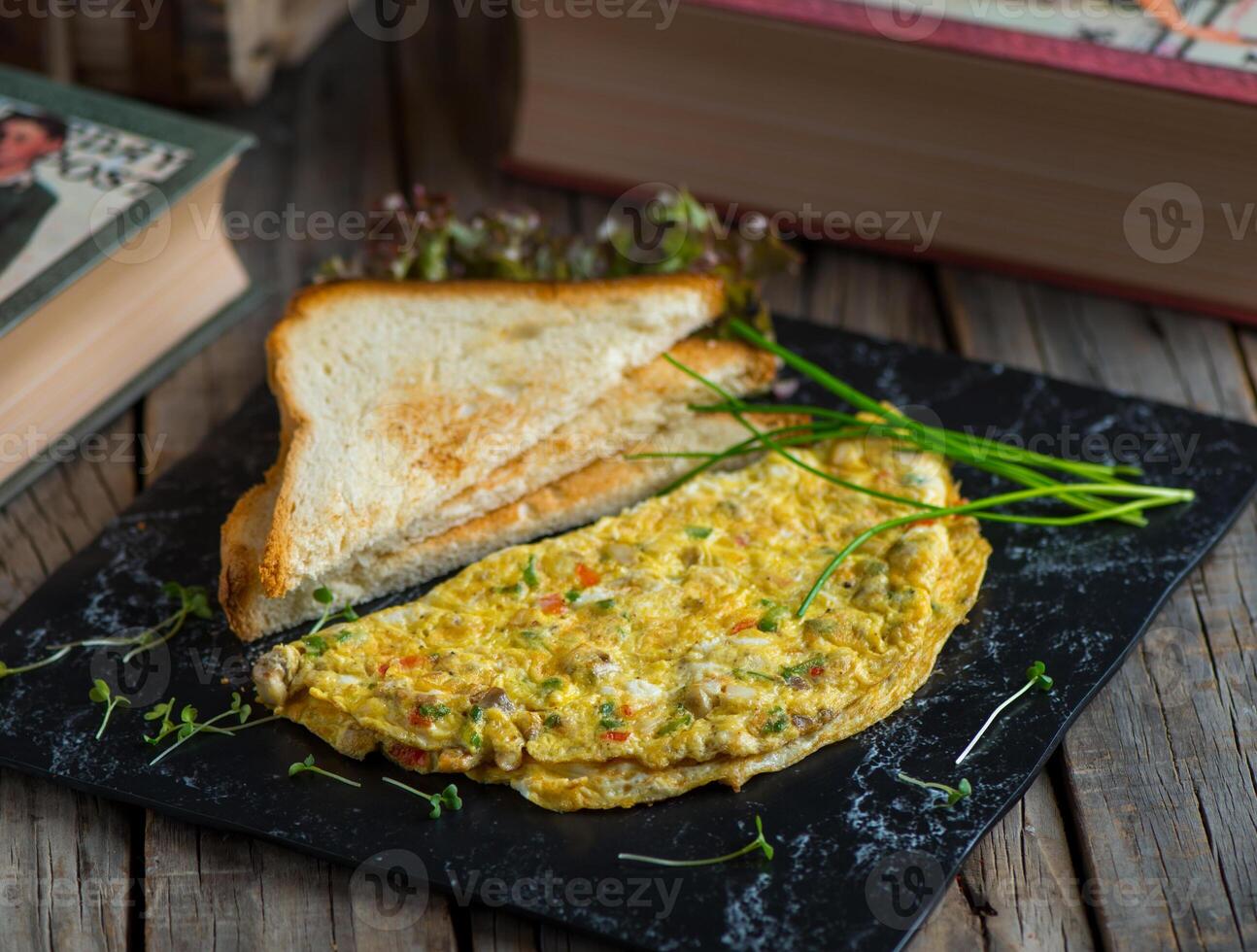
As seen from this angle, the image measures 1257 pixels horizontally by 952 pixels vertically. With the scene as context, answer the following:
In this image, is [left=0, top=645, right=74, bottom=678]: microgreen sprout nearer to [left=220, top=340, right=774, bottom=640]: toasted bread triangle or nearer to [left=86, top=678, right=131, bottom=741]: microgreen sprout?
[left=86, top=678, right=131, bottom=741]: microgreen sprout

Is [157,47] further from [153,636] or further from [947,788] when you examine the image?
[947,788]

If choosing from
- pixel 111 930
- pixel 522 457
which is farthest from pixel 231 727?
pixel 522 457

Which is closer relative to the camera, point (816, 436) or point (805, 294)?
point (816, 436)

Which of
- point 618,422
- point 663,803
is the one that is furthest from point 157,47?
point 663,803

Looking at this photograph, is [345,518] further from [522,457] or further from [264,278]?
[264,278]

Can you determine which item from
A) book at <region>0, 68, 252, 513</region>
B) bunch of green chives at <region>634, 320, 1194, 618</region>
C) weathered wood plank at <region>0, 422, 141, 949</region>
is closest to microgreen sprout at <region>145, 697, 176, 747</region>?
weathered wood plank at <region>0, 422, 141, 949</region>

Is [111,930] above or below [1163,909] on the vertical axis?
above
